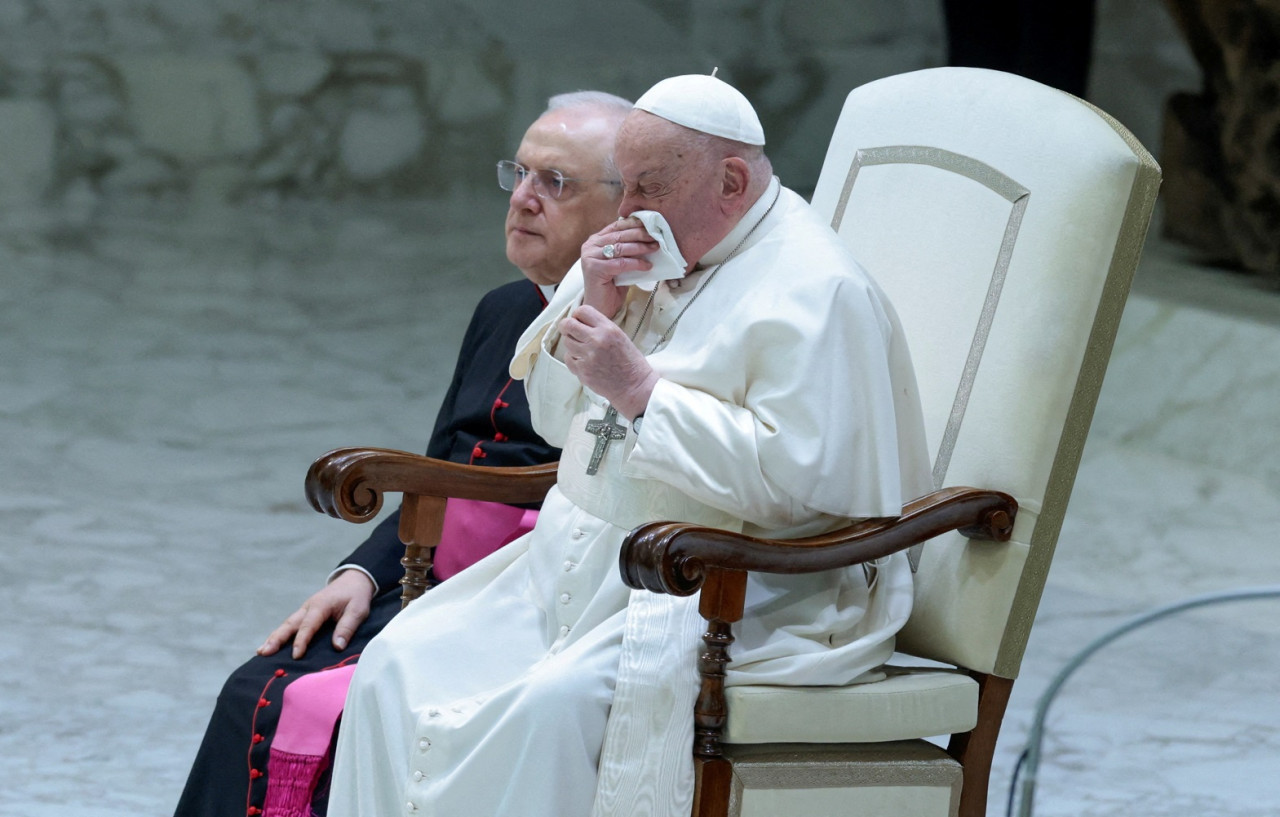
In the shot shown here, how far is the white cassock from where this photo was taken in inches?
94.7

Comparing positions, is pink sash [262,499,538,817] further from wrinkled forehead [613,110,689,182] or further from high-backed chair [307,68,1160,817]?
wrinkled forehead [613,110,689,182]

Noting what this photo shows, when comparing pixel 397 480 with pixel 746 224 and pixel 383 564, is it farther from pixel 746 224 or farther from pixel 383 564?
pixel 746 224

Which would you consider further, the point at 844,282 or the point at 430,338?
the point at 430,338

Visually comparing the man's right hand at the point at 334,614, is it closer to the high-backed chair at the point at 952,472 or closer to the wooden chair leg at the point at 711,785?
the high-backed chair at the point at 952,472

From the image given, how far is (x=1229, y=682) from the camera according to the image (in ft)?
15.1

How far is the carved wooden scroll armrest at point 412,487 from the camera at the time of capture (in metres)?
2.77

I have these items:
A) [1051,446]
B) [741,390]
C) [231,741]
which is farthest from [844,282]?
[231,741]

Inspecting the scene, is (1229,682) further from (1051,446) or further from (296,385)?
(296,385)

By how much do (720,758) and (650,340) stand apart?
70 cm

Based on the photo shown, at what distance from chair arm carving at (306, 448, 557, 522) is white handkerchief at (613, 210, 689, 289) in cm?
52

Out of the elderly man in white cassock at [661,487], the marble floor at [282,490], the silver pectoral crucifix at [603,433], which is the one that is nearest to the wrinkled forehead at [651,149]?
the elderly man in white cassock at [661,487]

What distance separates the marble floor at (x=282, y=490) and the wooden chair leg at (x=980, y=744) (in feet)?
4.04

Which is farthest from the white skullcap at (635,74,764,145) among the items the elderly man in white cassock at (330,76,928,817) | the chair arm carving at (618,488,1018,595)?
the chair arm carving at (618,488,1018,595)

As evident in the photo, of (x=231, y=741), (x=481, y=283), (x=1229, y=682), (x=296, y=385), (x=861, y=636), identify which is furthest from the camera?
(x=481, y=283)
